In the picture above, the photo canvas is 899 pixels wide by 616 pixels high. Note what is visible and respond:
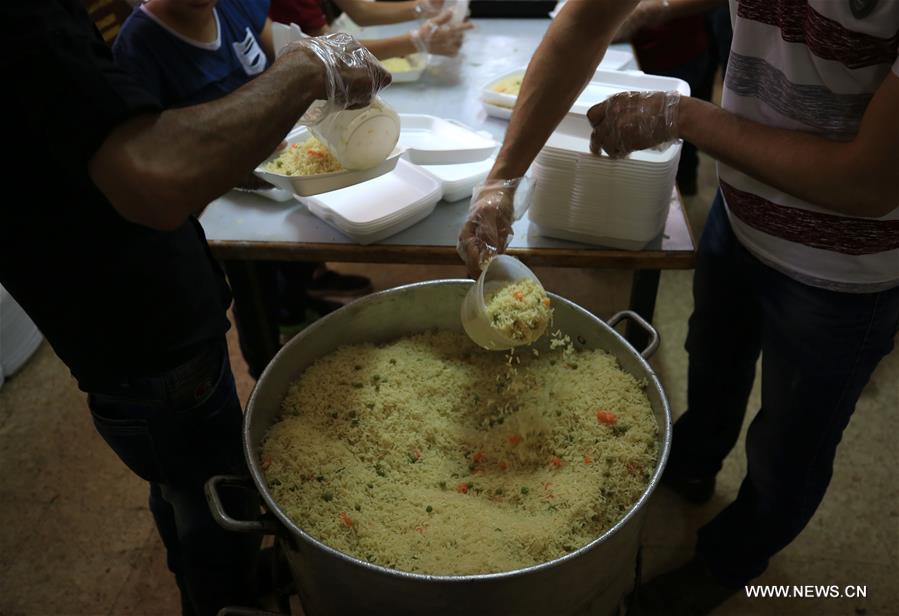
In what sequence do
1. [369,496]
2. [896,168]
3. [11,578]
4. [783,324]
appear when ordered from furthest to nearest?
[11,578] → [783,324] → [369,496] → [896,168]

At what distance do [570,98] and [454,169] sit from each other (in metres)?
0.42

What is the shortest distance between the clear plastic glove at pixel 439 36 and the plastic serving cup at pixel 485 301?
54.5 inches

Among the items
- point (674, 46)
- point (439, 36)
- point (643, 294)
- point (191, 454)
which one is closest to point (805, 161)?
point (643, 294)

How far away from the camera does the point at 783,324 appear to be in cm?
123

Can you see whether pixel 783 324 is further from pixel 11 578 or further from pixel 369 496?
pixel 11 578

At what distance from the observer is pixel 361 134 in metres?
1.37

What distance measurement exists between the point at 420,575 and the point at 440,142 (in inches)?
50.4

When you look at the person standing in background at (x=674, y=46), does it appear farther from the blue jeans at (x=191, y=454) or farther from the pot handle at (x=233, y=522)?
the pot handle at (x=233, y=522)

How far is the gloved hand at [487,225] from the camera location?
1.29 m

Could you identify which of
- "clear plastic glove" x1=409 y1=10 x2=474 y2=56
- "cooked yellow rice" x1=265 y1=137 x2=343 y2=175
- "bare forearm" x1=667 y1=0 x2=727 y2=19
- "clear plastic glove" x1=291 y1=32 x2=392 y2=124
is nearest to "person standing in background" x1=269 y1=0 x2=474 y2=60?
"clear plastic glove" x1=409 y1=10 x2=474 y2=56

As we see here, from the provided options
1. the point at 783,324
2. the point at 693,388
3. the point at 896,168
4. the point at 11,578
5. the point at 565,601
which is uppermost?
the point at 896,168

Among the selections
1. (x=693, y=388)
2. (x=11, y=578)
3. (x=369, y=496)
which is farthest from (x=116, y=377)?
(x=693, y=388)

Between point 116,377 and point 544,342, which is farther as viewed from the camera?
point 544,342

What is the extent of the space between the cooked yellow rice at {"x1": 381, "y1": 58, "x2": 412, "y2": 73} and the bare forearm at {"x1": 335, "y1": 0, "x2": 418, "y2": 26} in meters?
0.31
